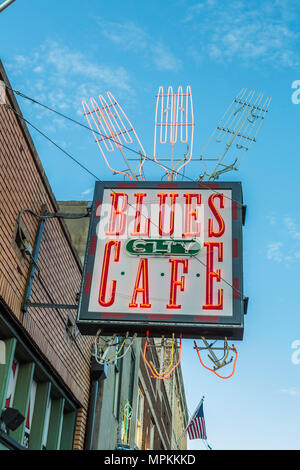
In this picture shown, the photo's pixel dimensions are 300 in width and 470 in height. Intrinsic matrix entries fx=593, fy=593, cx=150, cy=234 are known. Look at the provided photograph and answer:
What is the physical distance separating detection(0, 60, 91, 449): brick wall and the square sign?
98 centimetres

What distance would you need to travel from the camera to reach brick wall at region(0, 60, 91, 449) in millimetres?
8945

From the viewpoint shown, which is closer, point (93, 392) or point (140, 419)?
point (93, 392)

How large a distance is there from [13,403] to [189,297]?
3352 mm

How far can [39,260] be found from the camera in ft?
34.2

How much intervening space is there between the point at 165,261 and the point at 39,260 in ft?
7.35

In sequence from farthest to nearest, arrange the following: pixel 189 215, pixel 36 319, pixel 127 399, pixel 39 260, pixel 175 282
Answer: pixel 127 399 < pixel 189 215 < pixel 39 260 < pixel 36 319 < pixel 175 282

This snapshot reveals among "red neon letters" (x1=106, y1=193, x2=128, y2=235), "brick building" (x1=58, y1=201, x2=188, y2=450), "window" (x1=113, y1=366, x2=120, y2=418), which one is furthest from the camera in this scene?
"window" (x1=113, y1=366, x2=120, y2=418)

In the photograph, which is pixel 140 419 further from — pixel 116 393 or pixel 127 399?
pixel 116 393

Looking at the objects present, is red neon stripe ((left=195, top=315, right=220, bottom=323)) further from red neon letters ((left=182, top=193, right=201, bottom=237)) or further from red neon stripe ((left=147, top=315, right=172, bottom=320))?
red neon letters ((left=182, top=193, right=201, bottom=237))

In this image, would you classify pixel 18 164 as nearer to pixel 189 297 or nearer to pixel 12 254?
pixel 12 254

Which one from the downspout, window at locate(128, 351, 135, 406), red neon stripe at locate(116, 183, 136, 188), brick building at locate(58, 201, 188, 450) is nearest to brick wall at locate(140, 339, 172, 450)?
brick building at locate(58, 201, 188, 450)

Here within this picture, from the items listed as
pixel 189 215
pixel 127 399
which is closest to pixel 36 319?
pixel 189 215

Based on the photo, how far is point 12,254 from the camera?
363 inches
